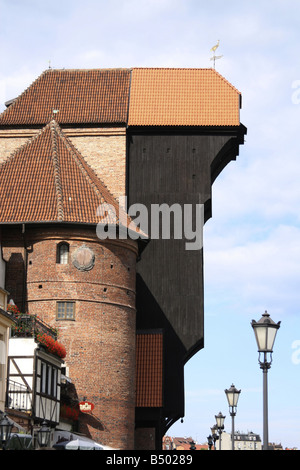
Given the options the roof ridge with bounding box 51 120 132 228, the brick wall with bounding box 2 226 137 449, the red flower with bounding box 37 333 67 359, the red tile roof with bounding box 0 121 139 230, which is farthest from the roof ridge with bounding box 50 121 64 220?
the red flower with bounding box 37 333 67 359

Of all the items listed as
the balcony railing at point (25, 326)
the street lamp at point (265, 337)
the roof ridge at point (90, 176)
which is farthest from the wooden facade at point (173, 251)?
the street lamp at point (265, 337)

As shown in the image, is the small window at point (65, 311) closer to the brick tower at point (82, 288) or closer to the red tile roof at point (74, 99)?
the brick tower at point (82, 288)

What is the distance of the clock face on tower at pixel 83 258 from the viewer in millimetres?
33606

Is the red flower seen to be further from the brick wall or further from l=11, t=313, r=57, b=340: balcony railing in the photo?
the brick wall

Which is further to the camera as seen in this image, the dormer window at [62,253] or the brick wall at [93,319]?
the dormer window at [62,253]


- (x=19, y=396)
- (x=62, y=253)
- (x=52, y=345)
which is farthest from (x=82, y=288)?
(x=19, y=396)

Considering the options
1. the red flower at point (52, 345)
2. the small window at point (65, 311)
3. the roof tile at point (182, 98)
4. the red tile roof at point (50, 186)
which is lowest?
the red flower at point (52, 345)

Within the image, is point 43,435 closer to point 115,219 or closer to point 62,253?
point 62,253

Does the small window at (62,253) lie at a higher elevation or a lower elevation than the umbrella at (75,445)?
higher

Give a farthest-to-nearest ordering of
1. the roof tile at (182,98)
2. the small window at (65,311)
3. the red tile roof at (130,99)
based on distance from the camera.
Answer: the red tile roof at (130,99)
the roof tile at (182,98)
the small window at (65,311)

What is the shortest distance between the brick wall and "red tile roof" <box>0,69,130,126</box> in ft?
29.0

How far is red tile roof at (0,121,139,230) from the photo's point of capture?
112 feet

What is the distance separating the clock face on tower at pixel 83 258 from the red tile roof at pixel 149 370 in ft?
16.9

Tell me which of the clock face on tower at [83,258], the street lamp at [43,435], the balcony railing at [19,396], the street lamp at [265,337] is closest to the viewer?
the street lamp at [265,337]
